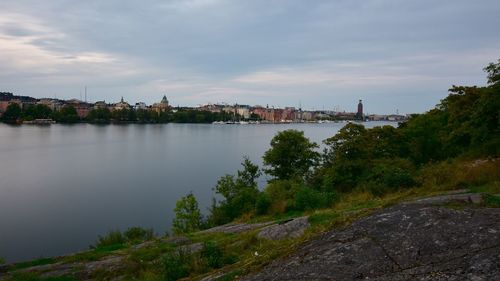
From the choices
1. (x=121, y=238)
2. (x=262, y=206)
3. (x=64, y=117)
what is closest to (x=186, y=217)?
(x=121, y=238)

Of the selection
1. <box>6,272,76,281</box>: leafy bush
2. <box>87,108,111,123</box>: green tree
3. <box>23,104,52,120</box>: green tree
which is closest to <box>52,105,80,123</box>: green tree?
A: <box>23,104,52,120</box>: green tree

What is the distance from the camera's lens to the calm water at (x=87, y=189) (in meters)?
28.4

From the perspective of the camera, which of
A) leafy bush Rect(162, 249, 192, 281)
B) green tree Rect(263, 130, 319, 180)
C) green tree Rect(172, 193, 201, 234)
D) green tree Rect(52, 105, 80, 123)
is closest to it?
leafy bush Rect(162, 249, 192, 281)

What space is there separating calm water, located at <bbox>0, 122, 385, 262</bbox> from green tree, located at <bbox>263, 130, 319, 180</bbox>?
730cm

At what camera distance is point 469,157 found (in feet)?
67.9

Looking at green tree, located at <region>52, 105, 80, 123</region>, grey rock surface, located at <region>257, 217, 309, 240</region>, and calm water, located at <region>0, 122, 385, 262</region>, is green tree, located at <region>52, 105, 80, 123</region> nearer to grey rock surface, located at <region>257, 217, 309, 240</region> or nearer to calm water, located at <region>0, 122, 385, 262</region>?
calm water, located at <region>0, 122, 385, 262</region>

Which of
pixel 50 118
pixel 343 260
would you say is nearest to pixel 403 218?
pixel 343 260

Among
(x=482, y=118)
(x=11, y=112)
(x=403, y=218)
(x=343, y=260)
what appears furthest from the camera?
(x=11, y=112)

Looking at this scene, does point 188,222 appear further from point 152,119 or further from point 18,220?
point 152,119

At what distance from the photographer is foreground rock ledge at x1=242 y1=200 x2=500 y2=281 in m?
4.32

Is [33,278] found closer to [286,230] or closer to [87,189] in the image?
[286,230]

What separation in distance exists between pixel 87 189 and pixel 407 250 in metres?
41.4

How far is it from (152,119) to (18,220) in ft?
500

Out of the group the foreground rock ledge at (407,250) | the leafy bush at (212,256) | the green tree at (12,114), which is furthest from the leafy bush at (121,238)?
the green tree at (12,114)
